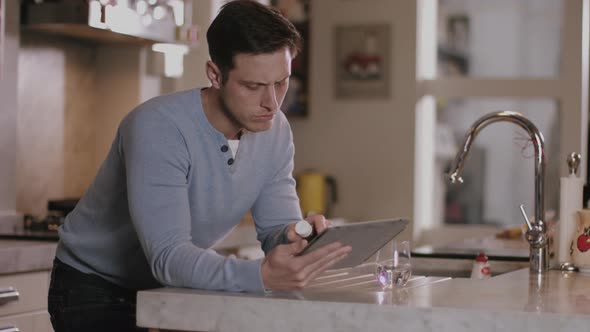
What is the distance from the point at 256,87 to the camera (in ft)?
6.50

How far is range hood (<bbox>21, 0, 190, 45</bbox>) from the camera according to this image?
3.54 meters

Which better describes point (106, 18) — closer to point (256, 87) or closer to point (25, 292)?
point (25, 292)

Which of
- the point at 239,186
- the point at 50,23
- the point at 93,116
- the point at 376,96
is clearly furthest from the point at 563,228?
the point at 376,96

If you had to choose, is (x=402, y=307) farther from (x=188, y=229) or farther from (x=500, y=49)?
(x=500, y=49)

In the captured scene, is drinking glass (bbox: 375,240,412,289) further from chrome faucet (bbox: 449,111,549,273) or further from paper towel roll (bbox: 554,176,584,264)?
paper towel roll (bbox: 554,176,584,264)

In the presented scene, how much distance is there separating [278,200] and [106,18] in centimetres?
159

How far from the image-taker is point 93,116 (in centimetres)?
425

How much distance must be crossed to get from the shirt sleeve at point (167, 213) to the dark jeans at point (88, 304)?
1.31ft

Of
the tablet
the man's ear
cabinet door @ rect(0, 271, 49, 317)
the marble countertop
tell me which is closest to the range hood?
the marble countertop

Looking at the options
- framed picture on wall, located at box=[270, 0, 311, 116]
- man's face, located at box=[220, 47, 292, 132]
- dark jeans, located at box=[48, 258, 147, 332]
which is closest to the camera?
man's face, located at box=[220, 47, 292, 132]

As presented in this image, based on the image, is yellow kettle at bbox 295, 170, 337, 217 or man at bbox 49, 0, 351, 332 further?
yellow kettle at bbox 295, 170, 337, 217

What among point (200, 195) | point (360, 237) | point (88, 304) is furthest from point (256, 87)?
point (88, 304)

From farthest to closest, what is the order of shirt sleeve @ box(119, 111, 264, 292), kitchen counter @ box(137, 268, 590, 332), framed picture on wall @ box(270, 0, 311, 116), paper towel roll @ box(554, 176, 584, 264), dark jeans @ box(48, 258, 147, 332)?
1. framed picture on wall @ box(270, 0, 311, 116)
2. paper towel roll @ box(554, 176, 584, 264)
3. dark jeans @ box(48, 258, 147, 332)
4. shirt sleeve @ box(119, 111, 264, 292)
5. kitchen counter @ box(137, 268, 590, 332)

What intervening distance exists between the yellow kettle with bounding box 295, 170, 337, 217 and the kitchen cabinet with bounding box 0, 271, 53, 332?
2.68m
